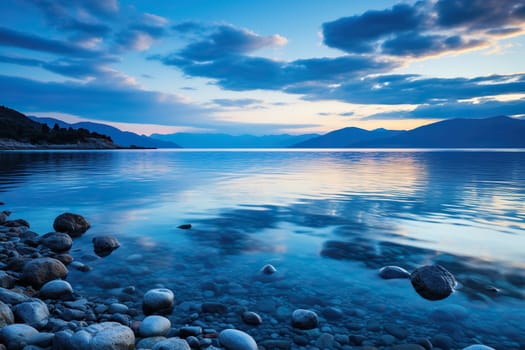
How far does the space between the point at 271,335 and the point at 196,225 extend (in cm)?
887

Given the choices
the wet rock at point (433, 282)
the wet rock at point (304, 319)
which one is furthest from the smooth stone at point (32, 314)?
the wet rock at point (433, 282)

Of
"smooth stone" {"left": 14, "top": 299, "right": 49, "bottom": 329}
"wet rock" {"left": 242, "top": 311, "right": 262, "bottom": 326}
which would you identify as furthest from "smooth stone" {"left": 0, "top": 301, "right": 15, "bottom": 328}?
"wet rock" {"left": 242, "top": 311, "right": 262, "bottom": 326}

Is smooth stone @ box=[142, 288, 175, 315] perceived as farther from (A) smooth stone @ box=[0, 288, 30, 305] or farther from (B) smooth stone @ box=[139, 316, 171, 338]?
(A) smooth stone @ box=[0, 288, 30, 305]

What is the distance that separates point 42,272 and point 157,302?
3.43m

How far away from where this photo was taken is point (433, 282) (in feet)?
24.4

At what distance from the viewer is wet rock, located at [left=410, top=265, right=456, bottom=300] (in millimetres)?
7285

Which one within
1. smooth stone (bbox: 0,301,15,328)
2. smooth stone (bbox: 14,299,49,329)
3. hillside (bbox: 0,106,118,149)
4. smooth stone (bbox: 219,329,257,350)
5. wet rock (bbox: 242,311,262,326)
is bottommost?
wet rock (bbox: 242,311,262,326)

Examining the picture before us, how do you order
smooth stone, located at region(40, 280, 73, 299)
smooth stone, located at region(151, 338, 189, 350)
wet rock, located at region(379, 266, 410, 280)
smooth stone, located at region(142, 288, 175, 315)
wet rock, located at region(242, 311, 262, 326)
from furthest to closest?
wet rock, located at region(379, 266, 410, 280) < smooth stone, located at region(40, 280, 73, 299) < smooth stone, located at region(142, 288, 175, 315) < wet rock, located at region(242, 311, 262, 326) < smooth stone, located at region(151, 338, 189, 350)

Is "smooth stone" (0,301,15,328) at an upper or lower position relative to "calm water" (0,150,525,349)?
upper

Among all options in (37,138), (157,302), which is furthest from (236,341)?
(37,138)

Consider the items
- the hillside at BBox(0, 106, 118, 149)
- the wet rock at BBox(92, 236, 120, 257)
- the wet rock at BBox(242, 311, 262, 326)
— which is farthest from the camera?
the hillside at BBox(0, 106, 118, 149)

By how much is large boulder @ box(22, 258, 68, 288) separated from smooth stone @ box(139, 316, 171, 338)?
12.1ft

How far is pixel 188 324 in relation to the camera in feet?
19.7

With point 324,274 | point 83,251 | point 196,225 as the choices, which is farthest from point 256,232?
point 83,251
